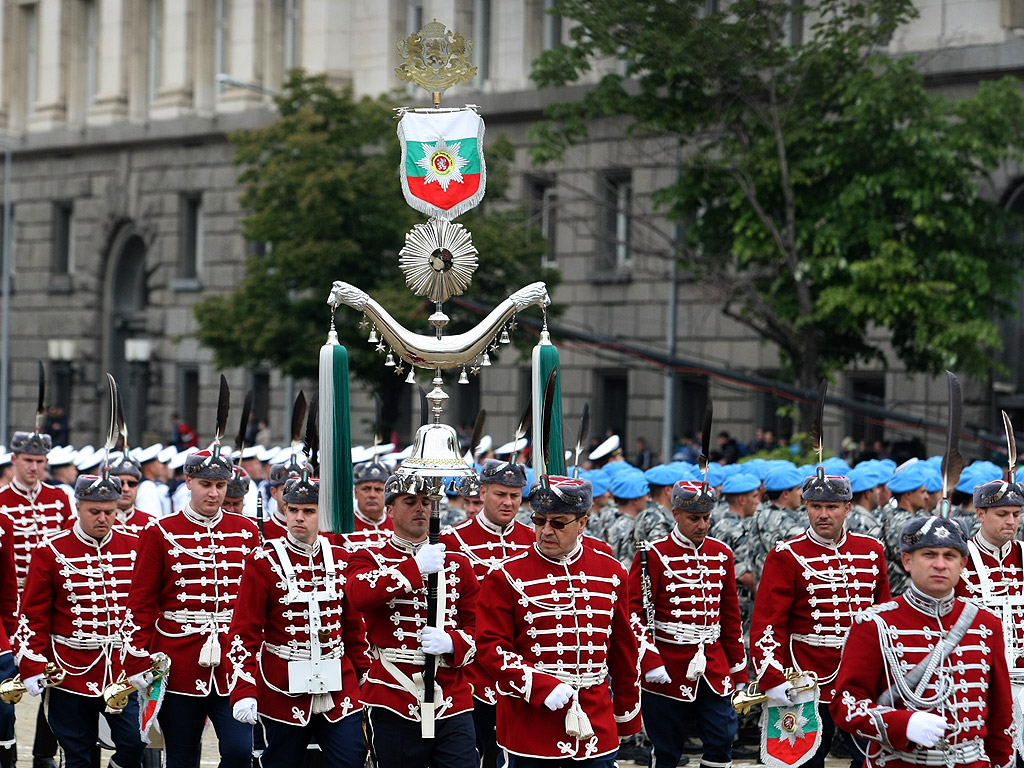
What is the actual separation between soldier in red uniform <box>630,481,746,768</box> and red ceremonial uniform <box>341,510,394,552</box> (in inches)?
60.5

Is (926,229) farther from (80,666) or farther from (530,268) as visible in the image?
(80,666)

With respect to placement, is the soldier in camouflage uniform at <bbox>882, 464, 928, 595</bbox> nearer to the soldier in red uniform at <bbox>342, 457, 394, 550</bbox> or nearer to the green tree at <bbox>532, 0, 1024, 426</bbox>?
the soldier in red uniform at <bbox>342, 457, 394, 550</bbox>

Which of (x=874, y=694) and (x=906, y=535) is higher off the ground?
(x=906, y=535)

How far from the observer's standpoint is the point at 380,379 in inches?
1134

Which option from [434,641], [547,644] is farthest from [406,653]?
[547,644]

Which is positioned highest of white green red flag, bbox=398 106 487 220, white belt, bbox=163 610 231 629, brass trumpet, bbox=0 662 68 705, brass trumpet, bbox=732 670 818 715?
white green red flag, bbox=398 106 487 220

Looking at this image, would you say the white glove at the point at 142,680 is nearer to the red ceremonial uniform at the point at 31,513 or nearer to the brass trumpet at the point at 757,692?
the red ceremonial uniform at the point at 31,513

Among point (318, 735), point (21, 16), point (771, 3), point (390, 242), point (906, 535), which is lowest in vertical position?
point (318, 735)

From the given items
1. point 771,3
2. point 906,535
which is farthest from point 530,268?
point 906,535

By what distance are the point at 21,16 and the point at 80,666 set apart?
40.3m

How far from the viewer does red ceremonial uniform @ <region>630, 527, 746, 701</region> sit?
10.9 m

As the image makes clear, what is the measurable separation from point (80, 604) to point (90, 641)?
9.2 inches

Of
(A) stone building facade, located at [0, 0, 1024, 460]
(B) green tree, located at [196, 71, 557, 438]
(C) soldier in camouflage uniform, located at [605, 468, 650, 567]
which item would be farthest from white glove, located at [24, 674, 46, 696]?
(B) green tree, located at [196, 71, 557, 438]

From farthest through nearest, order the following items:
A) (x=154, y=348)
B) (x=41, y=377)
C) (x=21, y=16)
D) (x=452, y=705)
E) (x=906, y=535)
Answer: (x=21, y=16) < (x=154, y=348) < (x=41, y=377) < (x=452, y=705) < (x=906, y=535)
